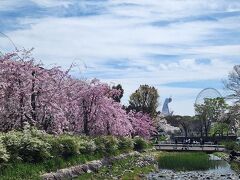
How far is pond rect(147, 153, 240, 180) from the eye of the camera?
3406 cm

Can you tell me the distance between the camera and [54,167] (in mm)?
22219

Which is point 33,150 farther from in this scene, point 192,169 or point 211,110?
point 211,110

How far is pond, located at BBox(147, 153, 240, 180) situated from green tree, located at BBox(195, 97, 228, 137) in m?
62.7

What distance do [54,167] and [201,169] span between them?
71.9ft

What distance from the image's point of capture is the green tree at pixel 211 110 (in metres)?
109

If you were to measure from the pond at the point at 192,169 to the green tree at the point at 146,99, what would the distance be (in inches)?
1647

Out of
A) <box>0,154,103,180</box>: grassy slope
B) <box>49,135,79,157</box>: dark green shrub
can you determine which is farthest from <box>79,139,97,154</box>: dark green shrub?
<box>0,154,103,180</box>: grassy slope

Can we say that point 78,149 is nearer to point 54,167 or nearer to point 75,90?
point 54,167

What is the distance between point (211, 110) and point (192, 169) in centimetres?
7261

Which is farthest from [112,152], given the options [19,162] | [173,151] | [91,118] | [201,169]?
[173,151]

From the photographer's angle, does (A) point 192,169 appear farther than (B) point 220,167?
No

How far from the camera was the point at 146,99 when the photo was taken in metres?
92.3

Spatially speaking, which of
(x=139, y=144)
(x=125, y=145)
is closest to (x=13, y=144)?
(x=125, y=145)

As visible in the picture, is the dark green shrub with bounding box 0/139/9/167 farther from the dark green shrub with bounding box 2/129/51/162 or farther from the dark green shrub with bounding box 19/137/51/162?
the dark green shrub with bounding box 19/137/51/162
